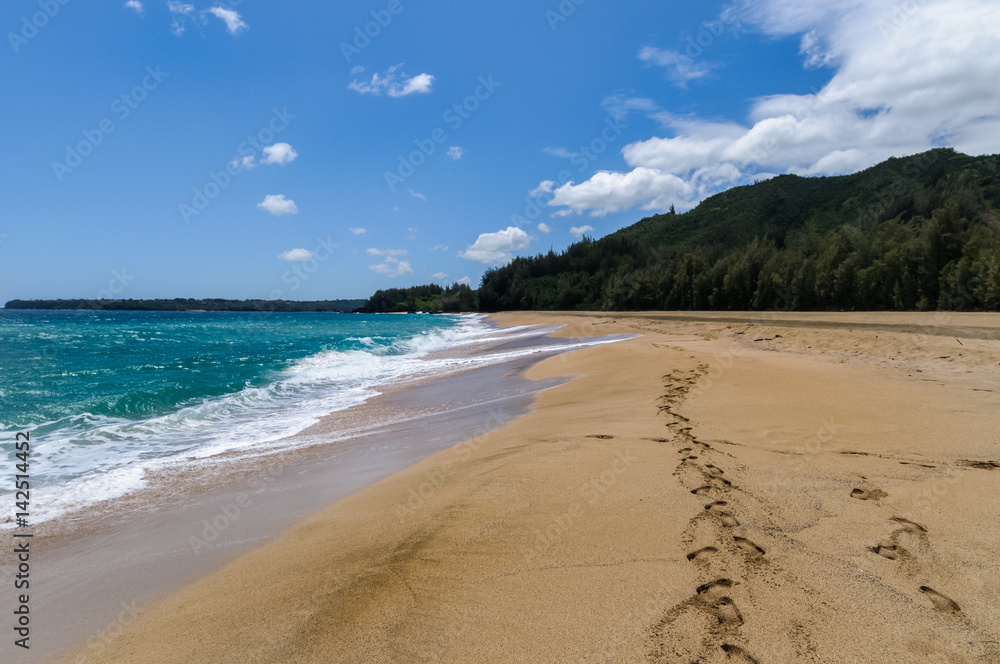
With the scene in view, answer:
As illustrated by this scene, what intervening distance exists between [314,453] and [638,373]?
229 inches

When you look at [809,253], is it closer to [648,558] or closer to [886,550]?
[886,550]

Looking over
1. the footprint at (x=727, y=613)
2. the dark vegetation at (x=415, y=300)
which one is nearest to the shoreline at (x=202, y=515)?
→ the footprint at (x=727, y=613)

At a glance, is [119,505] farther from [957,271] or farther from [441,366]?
[957,271]

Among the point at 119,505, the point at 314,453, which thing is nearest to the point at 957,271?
the point at 314,453

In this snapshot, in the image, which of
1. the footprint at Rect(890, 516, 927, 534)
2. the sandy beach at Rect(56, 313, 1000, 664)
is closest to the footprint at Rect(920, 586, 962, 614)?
the sandy beach at Rect(56, 313, 1000, 664)

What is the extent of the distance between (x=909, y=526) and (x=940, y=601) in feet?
2.61

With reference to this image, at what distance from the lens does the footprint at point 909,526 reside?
273 centimetres

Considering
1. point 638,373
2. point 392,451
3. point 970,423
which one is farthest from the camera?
point 638,373

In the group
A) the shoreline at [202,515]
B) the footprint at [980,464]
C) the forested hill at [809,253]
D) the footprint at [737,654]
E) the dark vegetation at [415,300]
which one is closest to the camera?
the footprint at [737,654]

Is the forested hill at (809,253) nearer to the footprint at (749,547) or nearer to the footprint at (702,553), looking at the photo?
the footprint at (749,547)

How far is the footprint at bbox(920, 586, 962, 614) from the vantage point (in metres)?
2.06

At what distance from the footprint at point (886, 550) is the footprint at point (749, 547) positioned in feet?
1.87

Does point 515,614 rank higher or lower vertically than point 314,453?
higher

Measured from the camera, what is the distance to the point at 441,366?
15.9 m
